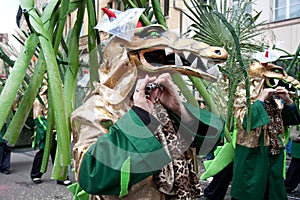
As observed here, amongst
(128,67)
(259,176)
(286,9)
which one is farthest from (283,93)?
(286,9)

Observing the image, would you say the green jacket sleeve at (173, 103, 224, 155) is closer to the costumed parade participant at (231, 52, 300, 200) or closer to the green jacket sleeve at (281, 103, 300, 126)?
the costumed parade participant at (231, 52, 300, 200)

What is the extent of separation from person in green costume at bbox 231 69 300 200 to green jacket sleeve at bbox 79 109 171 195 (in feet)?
6.51

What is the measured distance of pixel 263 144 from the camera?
10.0 feet

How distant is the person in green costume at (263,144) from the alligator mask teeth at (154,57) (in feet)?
6.24

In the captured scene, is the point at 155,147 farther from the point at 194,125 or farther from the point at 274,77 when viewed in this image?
the point at 274,77

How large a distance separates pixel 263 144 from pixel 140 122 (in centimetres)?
217

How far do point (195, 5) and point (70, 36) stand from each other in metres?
0.48

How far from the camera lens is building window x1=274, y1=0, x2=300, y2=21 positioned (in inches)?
311

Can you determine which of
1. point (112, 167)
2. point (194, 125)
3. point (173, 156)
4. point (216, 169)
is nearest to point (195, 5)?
point (194, 125)

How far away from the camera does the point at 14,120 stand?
995 mm

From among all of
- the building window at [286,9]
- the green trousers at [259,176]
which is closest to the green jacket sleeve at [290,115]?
the green trousers at [259,176]

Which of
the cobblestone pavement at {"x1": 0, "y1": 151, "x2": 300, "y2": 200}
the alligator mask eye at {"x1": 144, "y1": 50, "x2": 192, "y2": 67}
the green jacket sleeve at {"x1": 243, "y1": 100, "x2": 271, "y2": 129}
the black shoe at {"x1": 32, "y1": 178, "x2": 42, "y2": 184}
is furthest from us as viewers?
the black shoe at {"x1": 32, "y1": 178, "x2": 42, "y2": 184}

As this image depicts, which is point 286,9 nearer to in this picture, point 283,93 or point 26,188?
point 283,93

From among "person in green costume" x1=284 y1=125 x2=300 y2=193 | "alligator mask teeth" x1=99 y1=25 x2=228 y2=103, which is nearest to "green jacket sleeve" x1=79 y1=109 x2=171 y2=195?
"alligator mask teeth" x1=99 y1=25 x2=228 y2=103
